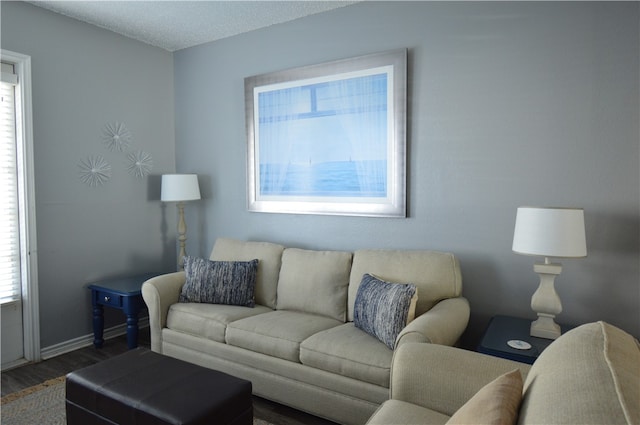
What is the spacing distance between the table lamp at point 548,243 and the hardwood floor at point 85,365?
1.27m

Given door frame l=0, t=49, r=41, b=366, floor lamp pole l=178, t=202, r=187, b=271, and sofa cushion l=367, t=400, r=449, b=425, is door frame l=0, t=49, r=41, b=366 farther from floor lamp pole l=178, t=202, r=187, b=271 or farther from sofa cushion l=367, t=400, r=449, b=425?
sofa cushion l=367, t=400, r=449, b=425

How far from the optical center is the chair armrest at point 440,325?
2055 millimetres

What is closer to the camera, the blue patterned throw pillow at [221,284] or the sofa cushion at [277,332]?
the sofa cushion at [277,332]

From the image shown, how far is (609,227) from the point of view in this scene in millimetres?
2422

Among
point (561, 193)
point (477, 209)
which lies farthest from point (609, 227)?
point (477, 209)

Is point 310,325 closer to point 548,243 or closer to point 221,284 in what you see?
point 221,284

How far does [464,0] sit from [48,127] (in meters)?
3.06

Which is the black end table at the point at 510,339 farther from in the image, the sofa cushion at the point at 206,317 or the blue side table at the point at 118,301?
the blue side table at the point at 118,301

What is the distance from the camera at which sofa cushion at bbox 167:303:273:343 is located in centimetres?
282

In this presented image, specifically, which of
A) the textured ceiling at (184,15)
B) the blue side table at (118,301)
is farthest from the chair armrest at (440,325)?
the textured ceiling at (184,15)

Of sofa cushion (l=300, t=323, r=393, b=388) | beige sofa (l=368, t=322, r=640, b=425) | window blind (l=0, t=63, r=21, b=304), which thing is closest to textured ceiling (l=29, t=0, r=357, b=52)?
window blind (l=0, t=63, r=21, b=304)

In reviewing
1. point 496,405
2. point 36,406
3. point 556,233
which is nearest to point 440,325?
point 556,233

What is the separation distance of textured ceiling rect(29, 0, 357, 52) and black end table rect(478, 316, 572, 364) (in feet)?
7.85

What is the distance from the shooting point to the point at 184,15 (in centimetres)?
339
